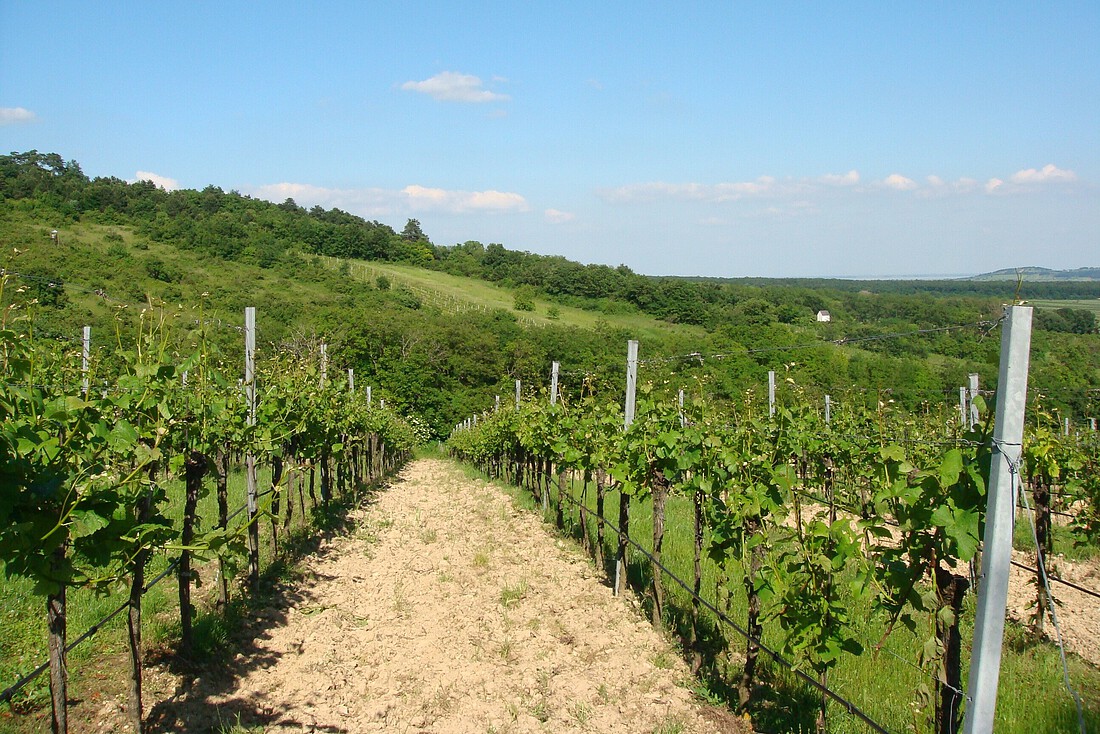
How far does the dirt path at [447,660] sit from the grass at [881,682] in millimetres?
328

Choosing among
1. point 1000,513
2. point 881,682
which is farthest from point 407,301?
point 1000,513

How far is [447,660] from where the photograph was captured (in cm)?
556

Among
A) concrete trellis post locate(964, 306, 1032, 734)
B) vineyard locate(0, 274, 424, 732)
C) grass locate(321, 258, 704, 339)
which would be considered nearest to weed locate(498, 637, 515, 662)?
vineyard locate(0, 274, 424, 732)

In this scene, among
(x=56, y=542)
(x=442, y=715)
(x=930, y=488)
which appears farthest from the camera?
(x=442, y=715)

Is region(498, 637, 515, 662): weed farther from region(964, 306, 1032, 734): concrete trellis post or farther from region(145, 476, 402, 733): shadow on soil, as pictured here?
region(964, 306, 1032, 734): concrete trellis post

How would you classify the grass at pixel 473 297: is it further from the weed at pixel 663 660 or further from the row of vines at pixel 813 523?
the weed at pixel 663 660

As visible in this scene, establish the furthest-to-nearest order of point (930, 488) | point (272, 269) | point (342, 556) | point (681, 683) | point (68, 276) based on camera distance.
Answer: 1. point (272, 269)
2. point (68, 276)
3. point (342, 556)
4. point (681, 683)
5. point (930, 488)

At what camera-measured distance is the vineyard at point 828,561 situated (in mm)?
2951

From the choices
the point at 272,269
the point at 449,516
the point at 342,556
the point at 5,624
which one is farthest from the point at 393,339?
the point at 5,624

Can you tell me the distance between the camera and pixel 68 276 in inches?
1184

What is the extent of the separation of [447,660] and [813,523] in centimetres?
323

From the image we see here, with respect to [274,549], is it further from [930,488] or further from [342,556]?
[930,488]

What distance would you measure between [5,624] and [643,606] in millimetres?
5162

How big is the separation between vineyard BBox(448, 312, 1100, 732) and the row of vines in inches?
0.6
